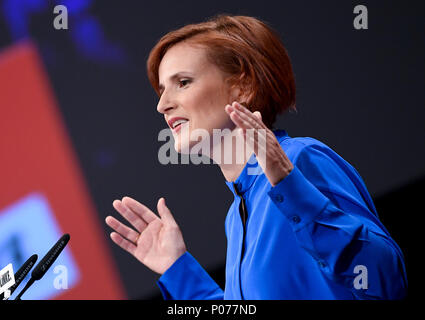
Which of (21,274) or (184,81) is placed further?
(184,81)

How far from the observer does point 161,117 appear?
203 centimetres

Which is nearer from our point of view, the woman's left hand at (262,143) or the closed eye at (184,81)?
the woman's left hand at (262,143)

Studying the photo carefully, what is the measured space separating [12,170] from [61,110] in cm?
31

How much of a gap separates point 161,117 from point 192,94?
650 mm

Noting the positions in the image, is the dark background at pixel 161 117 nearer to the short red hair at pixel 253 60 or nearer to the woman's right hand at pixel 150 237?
the short red hair at pixel 253 60

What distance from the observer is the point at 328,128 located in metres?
1.72

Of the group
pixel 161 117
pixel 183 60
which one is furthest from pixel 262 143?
pixel 161 117

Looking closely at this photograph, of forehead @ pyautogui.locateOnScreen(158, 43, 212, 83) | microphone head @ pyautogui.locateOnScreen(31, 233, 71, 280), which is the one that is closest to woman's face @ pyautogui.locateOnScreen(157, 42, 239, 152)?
forehead @ pyautogui.locateOnScreen(158, 43, 212, 83)

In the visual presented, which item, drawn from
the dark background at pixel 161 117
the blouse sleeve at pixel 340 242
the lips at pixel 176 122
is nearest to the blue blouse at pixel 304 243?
the blouse sleeve at pixel 340 242

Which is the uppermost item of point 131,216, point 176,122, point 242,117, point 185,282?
point 242,117

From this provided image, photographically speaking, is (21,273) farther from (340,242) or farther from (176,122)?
(340,242)

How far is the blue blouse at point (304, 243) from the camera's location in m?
1.00
